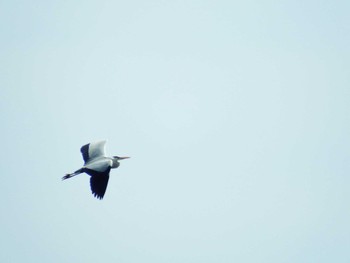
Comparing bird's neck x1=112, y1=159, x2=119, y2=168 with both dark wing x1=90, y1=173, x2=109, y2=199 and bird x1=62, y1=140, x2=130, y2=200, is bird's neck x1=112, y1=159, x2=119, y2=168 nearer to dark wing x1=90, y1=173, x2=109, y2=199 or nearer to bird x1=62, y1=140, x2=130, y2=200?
bird x1=62, y1=140, x2=130, y2=200

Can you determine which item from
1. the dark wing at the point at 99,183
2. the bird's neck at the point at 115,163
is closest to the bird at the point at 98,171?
the dark wing at the point at 99,183

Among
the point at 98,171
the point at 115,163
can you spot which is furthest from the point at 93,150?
the point at 98,171

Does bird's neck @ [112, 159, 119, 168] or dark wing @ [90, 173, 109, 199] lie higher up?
bird's neck @ [112, 159, 119, 168]

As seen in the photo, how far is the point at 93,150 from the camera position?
993 inches

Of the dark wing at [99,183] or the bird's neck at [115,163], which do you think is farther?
the bird's neck at [115,163]

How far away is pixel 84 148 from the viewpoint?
25344 mm

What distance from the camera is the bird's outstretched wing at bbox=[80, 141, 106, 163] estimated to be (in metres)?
25.0

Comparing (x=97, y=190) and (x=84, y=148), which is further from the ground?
(x=84, y=148)

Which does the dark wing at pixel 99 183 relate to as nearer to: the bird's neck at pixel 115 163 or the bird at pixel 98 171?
the bird at pixel 98 171

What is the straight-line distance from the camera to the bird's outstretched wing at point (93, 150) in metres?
25.0

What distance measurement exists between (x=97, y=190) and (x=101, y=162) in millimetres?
1016

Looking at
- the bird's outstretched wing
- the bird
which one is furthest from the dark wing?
the bird's outstretched wing

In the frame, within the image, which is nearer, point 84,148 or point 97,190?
point 97,190

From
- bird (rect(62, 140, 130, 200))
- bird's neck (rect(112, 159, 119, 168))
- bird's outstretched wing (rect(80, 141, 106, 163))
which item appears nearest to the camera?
bird (rect(62, 140, 130, 200))
